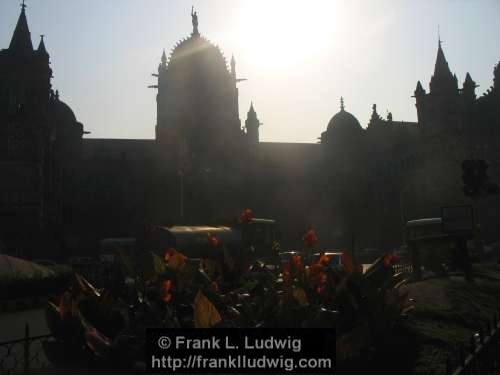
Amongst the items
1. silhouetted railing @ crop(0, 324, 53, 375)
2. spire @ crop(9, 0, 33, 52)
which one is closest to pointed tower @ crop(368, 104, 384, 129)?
spire @ crop(9, 0, 33, 52)

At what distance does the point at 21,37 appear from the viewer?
5216 cm

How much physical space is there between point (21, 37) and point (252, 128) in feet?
99.7

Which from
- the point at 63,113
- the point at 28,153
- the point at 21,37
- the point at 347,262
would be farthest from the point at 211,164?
the point at 347,262

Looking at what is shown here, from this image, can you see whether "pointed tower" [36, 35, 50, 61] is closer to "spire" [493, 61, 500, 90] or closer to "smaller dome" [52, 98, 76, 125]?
"smaller dome" [52, 98, 76, 125]

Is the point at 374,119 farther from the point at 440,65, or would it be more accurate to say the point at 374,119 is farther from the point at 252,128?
the point at 252,128

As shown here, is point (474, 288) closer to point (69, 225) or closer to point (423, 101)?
point (69, 225)

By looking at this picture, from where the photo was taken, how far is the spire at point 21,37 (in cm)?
5153

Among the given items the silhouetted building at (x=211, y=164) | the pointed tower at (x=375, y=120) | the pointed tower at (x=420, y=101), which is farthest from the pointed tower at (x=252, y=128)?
the pointed tower at (x=420, y=101)

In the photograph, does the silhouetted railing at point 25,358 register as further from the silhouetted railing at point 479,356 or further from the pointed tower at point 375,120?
the pointed tower at point 375,120

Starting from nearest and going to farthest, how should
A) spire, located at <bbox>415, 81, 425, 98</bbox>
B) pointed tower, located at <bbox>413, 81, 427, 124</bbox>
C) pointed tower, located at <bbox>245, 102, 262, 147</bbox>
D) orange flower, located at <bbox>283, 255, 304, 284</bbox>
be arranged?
orange flower, located at <bbox>283, 255, 304, 284</bbox>
pointed tower, located at <bbox>413, 81, 427, 124</bbox>
spire, located at <bbox>415, 81, 425, 98</bbox>
pointed tower, located at <bbox>245, 102, 262, 147</bbox>

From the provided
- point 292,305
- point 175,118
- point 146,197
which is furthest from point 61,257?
point 292,305

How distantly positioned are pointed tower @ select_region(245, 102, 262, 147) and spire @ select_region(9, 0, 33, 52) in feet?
93.5

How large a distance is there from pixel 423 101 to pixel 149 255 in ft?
188

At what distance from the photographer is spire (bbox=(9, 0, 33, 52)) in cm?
5153
